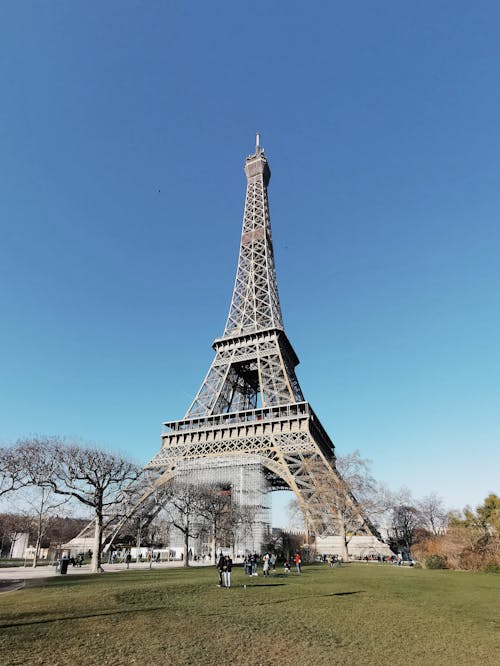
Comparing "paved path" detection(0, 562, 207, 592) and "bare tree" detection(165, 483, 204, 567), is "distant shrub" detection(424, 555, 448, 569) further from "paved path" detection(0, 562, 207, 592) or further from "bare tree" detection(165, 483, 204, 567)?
"paved path" detection(0, 562, 207, 592)

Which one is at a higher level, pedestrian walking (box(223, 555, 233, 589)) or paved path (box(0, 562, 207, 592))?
pedestrian walking (box(223, 555, 233, 589))

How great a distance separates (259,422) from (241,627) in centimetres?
3503

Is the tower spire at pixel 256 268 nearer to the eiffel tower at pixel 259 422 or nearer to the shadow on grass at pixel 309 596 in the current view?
the eiffel tower at pixel 259 422

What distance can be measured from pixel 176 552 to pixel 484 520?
1378 inches

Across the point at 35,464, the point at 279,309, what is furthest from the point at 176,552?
the point at 279,309

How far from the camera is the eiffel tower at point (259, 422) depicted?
35.9 meters

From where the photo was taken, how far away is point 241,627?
921 cm

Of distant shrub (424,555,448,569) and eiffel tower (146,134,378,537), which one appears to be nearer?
distant shrub (424,555,448,569)

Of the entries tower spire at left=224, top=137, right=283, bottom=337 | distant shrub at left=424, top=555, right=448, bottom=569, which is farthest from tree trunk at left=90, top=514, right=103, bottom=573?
tower spire at left=224, top=137, right=283, bottom=337

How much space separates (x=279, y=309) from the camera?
60406 millimetres

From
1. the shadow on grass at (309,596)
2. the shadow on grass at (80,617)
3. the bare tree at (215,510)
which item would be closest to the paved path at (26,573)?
the bare tree at (215,510)

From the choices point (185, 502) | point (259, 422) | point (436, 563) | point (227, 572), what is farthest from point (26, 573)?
point (436, 563)

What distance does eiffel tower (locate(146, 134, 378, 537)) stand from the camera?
3591 cm

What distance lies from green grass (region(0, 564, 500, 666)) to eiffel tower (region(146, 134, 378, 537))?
20486 millimetres
